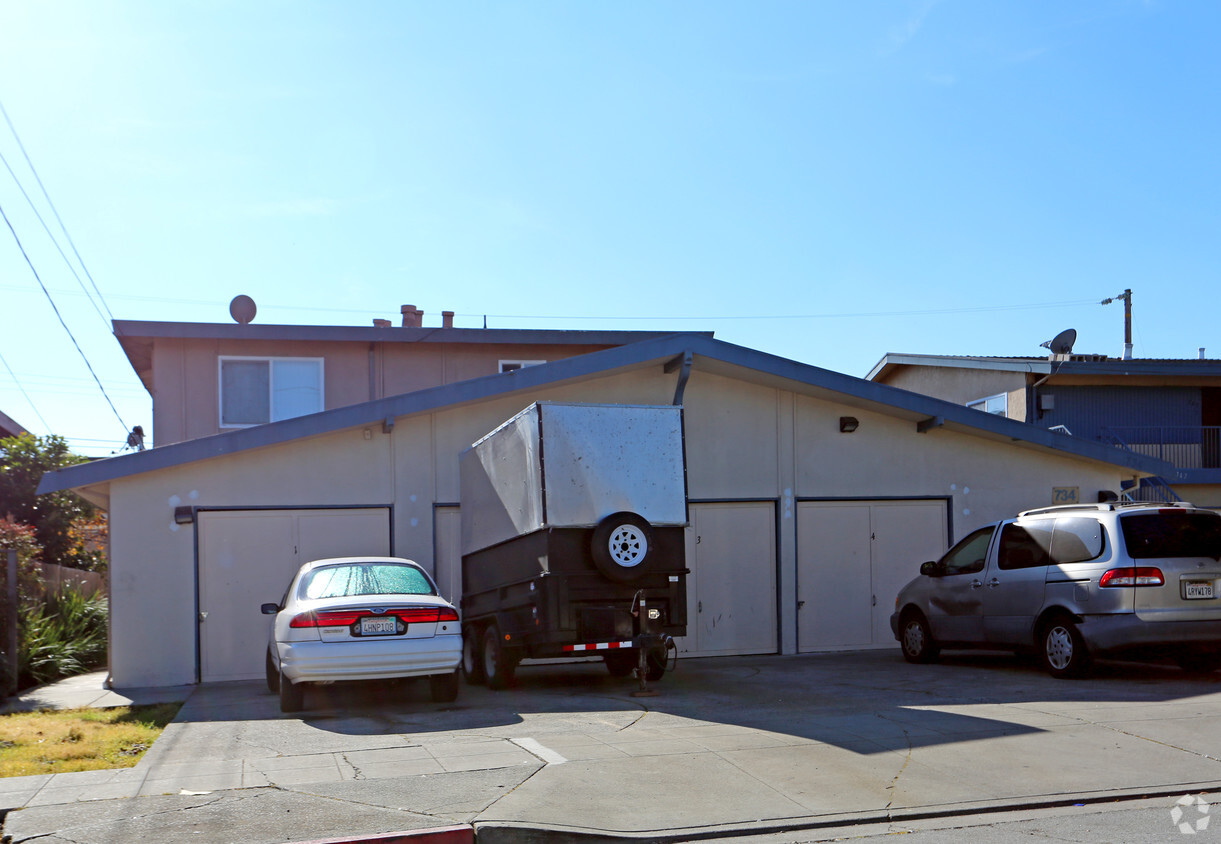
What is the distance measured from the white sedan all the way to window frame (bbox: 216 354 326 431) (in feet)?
28.8

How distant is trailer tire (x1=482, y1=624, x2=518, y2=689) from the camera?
12141mm

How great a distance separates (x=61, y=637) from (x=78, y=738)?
8137 millimetres

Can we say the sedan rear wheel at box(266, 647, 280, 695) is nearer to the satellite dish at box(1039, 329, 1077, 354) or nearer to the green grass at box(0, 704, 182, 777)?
the green grass at box(0, 704, 182, 777)

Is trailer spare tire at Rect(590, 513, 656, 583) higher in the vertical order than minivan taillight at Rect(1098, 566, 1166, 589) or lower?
higher

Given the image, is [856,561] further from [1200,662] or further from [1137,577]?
[1137,577]

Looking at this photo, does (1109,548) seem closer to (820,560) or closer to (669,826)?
(820,560)

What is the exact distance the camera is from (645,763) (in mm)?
7715

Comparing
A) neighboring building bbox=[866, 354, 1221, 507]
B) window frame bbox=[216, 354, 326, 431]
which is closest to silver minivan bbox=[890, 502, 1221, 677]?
window frame bbox=[216, 354, 326, 431]

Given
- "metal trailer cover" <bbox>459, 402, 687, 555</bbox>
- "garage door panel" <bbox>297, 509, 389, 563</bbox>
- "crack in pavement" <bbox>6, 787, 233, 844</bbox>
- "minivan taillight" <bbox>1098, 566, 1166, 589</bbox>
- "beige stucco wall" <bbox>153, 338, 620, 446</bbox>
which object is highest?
"beige stucco wall" <bbox>153, 338, 620, 446</bbox>

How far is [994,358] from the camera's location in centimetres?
2805

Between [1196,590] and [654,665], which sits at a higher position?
[1196,590]

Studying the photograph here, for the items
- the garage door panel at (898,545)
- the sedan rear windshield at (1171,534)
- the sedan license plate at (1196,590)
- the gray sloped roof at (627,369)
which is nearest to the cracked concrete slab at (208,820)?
the gray sloped roof at (627,369)

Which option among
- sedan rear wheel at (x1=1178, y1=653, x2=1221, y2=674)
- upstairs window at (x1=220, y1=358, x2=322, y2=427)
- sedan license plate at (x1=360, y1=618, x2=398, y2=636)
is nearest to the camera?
sedan license plate at (x1=360, y1=618, x2=398, y2=636)

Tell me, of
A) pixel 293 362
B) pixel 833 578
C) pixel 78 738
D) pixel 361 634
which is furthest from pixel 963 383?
pixel 78 738
